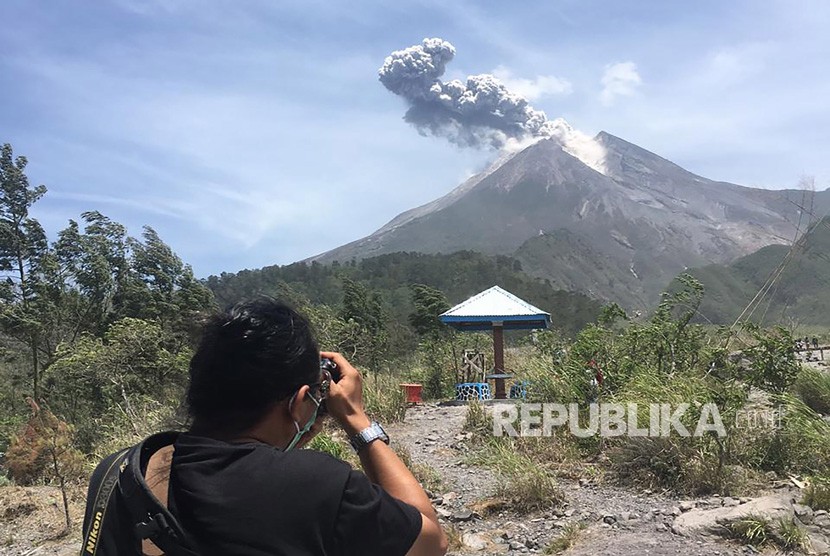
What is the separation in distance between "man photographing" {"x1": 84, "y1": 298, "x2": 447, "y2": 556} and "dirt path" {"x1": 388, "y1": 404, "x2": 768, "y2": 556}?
8.91ft

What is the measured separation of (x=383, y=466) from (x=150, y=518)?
35 centimetres

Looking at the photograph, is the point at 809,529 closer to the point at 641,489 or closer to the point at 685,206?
the point at 641,489

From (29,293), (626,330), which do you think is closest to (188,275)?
(29,293)

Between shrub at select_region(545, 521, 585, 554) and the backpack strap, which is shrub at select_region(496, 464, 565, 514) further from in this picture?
the backpack strap

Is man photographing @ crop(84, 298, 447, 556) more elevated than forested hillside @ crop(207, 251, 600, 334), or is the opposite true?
forested hillside @ crop(207, 251, 600, 334)

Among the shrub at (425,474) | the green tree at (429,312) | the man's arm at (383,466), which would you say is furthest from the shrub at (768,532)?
the green tree at (429,312)

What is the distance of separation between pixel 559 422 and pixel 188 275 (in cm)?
1719

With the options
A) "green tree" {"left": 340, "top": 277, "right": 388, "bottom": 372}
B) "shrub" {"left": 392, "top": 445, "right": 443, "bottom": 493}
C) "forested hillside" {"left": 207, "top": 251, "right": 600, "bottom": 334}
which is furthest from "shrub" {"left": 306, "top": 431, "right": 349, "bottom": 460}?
"forested hillside" {"left": 207, "top": 251, "right": 600, "bottom": 334}

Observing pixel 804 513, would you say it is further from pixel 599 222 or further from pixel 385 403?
pixel 599 222

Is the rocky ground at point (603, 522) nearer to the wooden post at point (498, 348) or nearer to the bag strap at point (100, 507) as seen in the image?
the bag strap at point (100, 507)

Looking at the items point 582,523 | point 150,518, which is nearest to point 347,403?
point 150,518

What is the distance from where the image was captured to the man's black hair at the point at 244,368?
99 centimetres

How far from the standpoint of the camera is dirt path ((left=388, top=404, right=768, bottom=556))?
3.39m

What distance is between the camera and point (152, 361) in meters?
10.0
